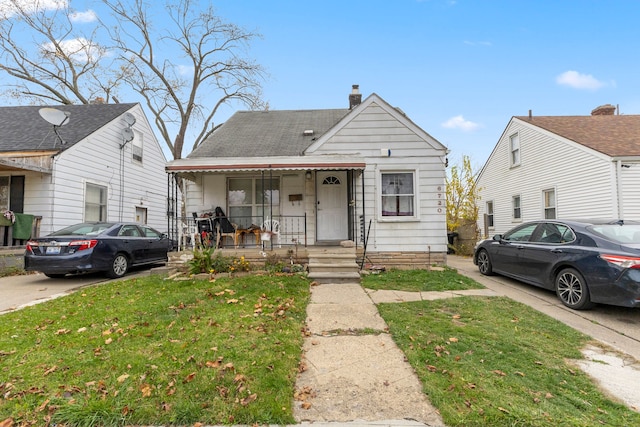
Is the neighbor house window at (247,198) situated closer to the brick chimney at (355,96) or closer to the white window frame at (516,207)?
the brick chimney at (355,96)

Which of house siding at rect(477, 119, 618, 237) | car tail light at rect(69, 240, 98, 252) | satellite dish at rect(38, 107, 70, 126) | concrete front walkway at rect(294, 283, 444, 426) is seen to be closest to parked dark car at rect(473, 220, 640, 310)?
concrete front walkway at rect(294, 283, 444, 426)

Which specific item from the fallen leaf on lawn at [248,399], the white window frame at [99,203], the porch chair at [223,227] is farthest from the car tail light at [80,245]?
the fallen leaf on lawn at [248,399]

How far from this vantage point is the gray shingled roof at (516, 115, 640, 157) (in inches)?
425

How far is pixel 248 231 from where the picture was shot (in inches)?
351

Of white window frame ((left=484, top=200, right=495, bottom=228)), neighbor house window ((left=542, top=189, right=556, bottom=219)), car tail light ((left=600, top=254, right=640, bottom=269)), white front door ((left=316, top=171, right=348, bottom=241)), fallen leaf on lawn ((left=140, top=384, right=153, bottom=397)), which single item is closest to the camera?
fallen leaf on lawn ((left=140, top=384, right=153, bottom=397))

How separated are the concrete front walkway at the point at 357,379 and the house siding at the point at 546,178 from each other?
11277 millimetres

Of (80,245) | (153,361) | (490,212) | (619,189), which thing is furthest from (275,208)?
(490,212)

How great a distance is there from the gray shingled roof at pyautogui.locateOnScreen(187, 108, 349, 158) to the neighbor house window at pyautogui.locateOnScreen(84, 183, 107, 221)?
4906 mm

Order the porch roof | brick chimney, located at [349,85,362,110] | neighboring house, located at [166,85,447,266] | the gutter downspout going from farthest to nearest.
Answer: brick chimney, located at [349,85,362,110]
the gutter downspout
neighboring house, located at [166,85,447,266]
the porch roof

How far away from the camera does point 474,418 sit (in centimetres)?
217

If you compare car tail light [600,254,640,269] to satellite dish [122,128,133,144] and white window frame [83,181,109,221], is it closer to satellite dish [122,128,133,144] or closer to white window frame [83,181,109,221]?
white window frame [83,181,109,221]

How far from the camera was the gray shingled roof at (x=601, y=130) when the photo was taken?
10789 millimetres

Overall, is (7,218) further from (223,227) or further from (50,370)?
(50,370)

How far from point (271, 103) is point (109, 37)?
10.9 metres
